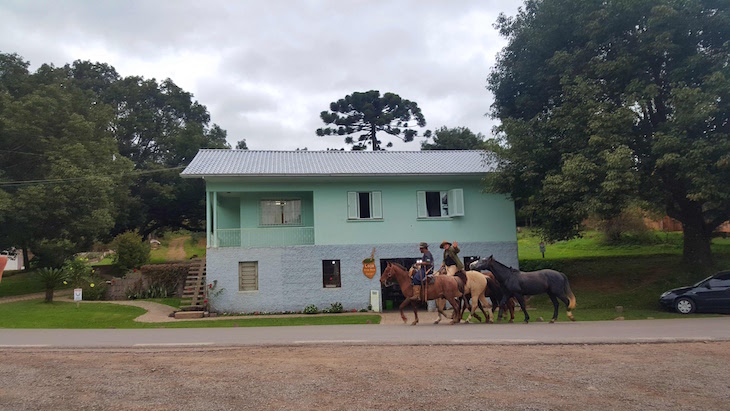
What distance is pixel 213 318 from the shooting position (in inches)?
788

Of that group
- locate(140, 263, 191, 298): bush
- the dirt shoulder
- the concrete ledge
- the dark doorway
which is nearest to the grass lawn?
the concrete ledge

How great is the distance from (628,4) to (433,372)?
16.2 meters

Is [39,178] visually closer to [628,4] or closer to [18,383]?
[18,383]

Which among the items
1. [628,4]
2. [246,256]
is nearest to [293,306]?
[246,256]

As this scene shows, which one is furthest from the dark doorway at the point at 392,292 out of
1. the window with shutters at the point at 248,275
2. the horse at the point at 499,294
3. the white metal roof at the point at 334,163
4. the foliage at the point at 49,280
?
the foliage at the point at 49,280

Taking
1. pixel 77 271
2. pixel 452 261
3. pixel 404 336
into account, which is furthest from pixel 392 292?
pixel 77 271

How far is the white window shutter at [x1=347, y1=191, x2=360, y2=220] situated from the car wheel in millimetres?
12485

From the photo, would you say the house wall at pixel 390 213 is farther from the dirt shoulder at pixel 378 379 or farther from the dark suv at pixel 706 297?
the dirt shoulder at pixel 378 379

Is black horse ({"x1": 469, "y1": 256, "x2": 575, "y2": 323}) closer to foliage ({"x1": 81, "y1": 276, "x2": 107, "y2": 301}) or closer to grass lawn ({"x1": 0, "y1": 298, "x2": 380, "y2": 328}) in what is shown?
grass lawn ({"x1": 0, "y1": 298, "x2": 380, "y2": 328})

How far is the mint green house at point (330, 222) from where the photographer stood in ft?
70.7

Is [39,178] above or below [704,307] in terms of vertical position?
above

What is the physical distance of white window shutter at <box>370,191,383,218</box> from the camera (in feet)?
74.8

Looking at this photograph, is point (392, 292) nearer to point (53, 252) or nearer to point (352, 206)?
point (352, 206)

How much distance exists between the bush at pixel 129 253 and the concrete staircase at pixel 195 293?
25.1 feet
